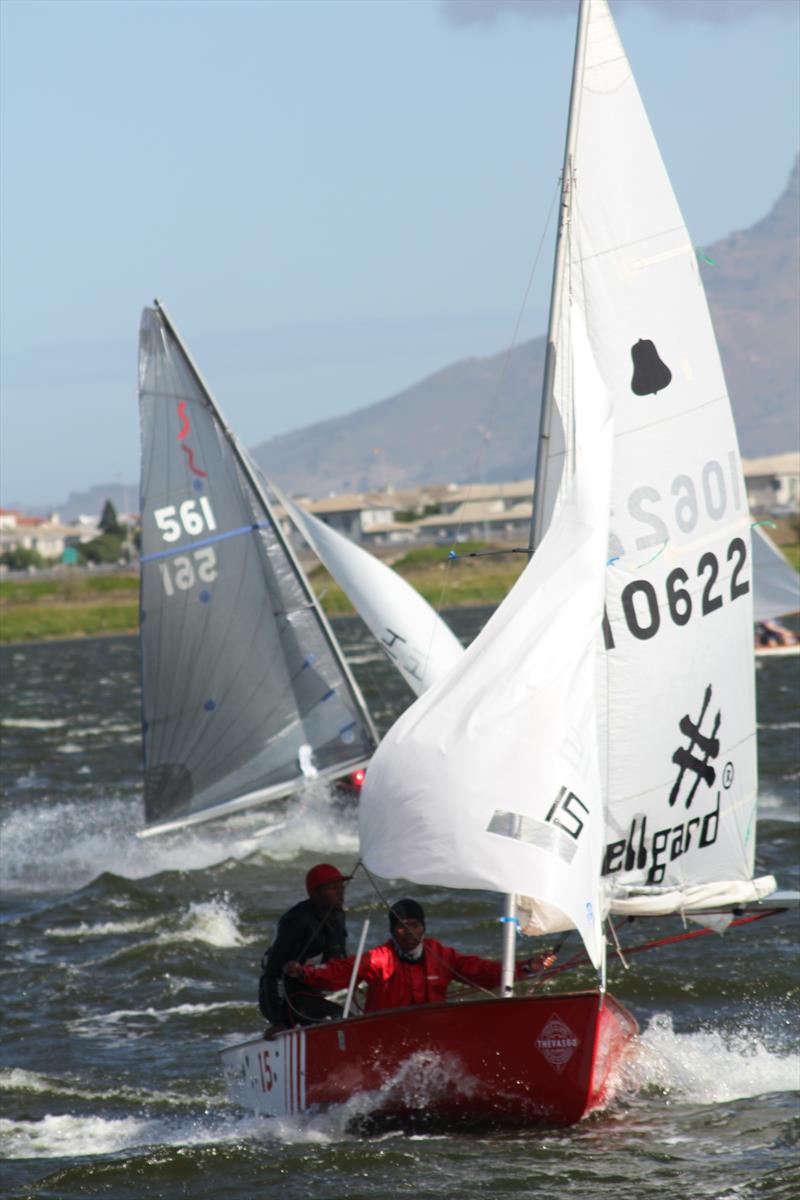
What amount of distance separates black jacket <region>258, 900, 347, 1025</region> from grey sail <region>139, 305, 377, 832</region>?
7753 mm

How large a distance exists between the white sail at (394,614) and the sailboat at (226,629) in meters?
0.01

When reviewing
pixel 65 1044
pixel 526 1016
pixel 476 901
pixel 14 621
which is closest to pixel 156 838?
pixel 476 901

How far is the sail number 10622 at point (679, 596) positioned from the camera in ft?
29.9

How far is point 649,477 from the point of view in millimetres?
9125

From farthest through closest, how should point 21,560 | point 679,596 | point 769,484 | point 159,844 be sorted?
point 769,484 → point 21,560 → point 159,844 → point 679,596

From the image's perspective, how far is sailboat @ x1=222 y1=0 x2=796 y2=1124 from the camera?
8.01 metres

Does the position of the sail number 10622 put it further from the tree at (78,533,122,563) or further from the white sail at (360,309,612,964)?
the tree at (78,533,122,563)

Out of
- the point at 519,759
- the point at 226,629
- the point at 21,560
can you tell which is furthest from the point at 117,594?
the point at 519,759

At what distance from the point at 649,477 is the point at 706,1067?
3.30 meters

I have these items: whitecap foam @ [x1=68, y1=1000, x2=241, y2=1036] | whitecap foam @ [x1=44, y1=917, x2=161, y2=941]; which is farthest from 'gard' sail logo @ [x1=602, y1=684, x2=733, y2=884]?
whitecap foam @ [x1=44, y1=917, x2=161, y2=941]

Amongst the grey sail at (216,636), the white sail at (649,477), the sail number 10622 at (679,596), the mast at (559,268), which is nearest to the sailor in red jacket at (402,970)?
the white sail at (649,477)

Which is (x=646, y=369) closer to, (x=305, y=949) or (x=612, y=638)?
(x=612, y=638)

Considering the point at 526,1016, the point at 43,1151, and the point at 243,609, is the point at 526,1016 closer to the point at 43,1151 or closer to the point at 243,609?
the point at 43,1151

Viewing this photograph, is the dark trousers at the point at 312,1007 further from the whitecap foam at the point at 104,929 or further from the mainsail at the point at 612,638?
the whitecap foam at the point at 104,929
